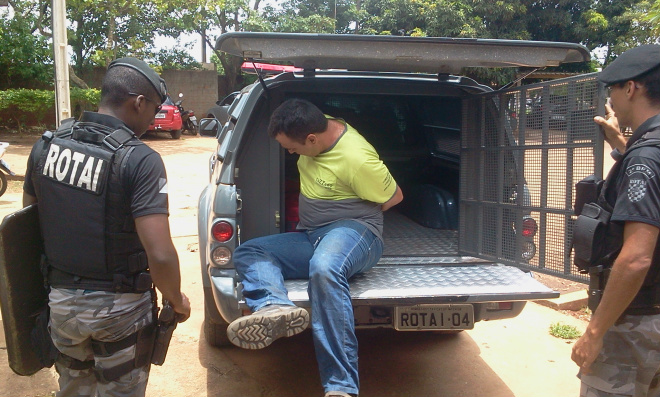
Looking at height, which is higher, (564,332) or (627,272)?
(627,272)

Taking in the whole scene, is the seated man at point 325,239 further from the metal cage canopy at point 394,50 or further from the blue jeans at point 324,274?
the metal cage canopy at point 394,50

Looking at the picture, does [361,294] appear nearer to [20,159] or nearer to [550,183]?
[550,183]

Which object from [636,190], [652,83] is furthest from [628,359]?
[652,83]

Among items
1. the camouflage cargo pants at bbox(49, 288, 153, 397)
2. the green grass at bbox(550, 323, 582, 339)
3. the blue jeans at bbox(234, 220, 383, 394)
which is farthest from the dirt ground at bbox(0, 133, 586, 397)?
the camouflage cargo pants at bbox(49, 288, 153, 397)

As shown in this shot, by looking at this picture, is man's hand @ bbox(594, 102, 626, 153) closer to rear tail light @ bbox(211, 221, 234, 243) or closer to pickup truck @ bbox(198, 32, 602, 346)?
pickup truck @ bbox(198, 32, 602, 346)

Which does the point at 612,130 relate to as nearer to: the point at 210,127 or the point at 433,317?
the point at 433,317

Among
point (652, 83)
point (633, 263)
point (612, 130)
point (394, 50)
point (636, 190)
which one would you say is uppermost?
point (394, 50)

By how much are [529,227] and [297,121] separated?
1579 millimetres

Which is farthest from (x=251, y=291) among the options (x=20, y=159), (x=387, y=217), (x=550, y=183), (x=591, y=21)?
(x=591, y=21)

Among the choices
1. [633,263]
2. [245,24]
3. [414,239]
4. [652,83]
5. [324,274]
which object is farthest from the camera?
[245,24]

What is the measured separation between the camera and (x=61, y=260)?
231cm

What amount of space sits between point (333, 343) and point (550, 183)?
1.57 m

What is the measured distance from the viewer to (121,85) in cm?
235

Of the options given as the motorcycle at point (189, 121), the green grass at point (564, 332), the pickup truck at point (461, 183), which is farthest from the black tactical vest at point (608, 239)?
the motorcycle at point (189, 121)
